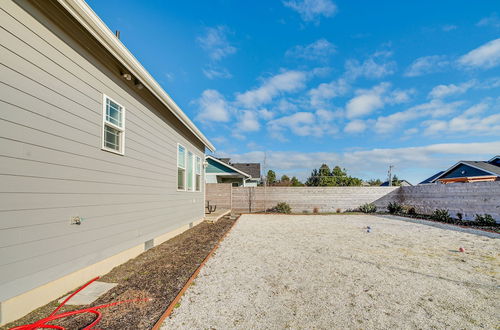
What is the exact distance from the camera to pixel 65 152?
9.63 ft

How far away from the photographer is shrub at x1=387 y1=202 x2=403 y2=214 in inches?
528

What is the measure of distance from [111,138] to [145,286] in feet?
8.51

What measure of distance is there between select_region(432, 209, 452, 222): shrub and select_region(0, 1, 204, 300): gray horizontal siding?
42.2 feet

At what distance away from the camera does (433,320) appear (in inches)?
92.1

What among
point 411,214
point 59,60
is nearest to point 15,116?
point 59,60

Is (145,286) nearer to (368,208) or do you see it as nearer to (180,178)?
(180,178)

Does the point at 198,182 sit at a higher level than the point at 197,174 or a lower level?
lower

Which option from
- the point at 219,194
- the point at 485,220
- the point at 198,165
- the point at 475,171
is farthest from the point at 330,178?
the point at 198,165

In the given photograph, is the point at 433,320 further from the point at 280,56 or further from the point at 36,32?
the point at 280,56

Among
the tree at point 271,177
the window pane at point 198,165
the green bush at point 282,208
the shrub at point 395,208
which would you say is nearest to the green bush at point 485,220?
the shrub at point 395,208

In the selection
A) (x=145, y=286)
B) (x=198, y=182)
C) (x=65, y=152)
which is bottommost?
(x=145, y=286)

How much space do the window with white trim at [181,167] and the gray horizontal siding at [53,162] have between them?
2.91m

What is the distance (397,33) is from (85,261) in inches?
511

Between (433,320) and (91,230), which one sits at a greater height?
(91,230)
